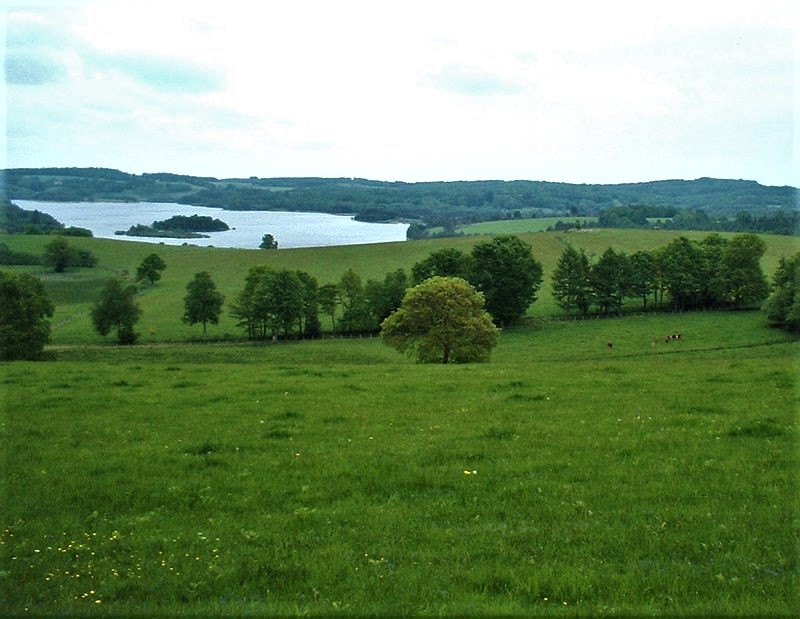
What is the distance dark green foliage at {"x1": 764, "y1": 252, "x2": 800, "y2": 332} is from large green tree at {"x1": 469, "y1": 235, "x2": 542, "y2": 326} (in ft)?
84.8

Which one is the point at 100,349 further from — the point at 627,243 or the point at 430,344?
the point at 627,243

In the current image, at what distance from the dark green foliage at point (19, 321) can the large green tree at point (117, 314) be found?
22575mm

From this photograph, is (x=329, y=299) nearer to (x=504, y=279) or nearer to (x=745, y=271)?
(x=504, y=279)

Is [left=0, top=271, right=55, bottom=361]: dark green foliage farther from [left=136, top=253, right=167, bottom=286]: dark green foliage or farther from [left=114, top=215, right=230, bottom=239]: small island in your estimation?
[left=114, top=215, right=230, bottom=239]: small island

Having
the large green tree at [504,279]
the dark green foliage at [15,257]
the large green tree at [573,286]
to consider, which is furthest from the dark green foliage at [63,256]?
the large green tree at [573,286]

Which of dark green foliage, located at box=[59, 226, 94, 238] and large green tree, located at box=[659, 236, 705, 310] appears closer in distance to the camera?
dark green foliage, located at box=[59, 226, 94, 238]

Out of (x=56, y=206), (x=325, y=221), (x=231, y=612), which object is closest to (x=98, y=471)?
(x=231, y=612)

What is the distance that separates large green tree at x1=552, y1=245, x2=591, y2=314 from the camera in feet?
294

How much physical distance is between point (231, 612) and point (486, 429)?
757 cm

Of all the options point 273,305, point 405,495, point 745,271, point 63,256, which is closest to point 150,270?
point 63,256

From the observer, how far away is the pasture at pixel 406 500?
7.15 m

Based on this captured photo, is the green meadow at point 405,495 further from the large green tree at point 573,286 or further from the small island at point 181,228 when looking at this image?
the small island at point 181,228

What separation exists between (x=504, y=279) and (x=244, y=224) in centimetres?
9367

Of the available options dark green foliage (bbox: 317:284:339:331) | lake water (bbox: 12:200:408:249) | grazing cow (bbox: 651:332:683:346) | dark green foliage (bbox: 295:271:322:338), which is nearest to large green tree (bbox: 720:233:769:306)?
grazing cow (bbox: 651:332:683:346)
